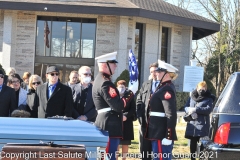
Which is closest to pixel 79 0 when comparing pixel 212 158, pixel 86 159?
pixel 212 158

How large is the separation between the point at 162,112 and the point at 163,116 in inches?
2.4

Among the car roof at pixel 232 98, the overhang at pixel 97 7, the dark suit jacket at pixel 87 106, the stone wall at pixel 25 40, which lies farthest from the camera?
the stone wall at pixel 25 40

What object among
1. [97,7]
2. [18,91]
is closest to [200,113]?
[18,91]

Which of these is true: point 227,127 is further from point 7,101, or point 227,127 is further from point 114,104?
point 7,101

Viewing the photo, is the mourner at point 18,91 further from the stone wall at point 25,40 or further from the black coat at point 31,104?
the stone wall at point 25,40

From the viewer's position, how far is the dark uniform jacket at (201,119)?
9.62 meters

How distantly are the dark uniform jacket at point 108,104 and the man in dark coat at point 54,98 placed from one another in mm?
1005

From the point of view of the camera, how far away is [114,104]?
22.1ft

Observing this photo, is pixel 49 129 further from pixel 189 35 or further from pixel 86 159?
pixel 189 35

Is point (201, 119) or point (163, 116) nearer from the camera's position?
point (163, 116)

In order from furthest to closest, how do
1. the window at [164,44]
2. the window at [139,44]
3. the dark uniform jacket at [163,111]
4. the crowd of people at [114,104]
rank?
1. the window at [164,44]
2. the window at [139,44]
3. the dark uniform jacket at [163,111]
4. the crowd of people at [114,104]

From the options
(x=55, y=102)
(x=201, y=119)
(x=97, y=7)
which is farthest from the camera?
(x=97, y=7)

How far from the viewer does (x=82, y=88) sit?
8.95 meters

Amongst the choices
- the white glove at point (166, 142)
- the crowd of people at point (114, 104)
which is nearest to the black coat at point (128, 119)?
the crowd of people at point (114, 104)
